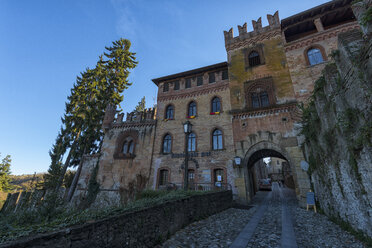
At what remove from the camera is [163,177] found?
52.4 feet

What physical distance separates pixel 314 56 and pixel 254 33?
6101mm

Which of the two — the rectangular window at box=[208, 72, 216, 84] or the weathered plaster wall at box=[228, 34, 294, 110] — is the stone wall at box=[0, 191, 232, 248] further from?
the rectangular window at box=[208, 72, 216, 84]

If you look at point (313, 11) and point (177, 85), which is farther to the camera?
point (177, 85)

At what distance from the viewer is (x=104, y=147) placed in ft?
62.7

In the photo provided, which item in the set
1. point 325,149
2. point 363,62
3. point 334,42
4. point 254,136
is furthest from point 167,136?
point 334,42

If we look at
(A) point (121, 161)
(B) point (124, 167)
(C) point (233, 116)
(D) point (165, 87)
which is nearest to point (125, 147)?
(A) point (121, 161)

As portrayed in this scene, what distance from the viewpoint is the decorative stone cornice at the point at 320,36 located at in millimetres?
12872

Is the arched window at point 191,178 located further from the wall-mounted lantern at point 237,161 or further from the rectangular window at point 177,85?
the rectangular window at point 177,85

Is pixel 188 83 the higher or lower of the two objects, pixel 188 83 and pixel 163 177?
the higher

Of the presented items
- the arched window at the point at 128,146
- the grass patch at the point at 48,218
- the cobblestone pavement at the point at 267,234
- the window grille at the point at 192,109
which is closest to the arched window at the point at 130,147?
the arched window at the point at 128,146

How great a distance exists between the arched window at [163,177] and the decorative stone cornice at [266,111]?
336 inches

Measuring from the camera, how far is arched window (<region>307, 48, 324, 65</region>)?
44.3 feet

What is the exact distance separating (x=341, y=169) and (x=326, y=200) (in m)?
2.84

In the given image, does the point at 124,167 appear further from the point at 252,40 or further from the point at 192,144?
the point at 252,40
